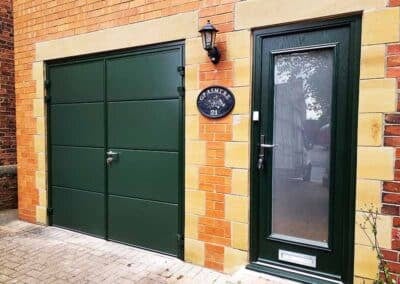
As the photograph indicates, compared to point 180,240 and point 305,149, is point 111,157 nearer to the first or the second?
point 180,240

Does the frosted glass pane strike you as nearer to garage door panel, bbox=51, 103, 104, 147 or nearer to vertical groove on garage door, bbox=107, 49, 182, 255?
vertical groove on garage door, bbox=107, 49, 182, 255

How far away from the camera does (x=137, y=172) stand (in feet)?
12.4

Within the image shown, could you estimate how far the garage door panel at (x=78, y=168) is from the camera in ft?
13.5

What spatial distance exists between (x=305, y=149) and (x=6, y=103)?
194 inches

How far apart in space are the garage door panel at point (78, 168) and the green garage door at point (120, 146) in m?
0.01

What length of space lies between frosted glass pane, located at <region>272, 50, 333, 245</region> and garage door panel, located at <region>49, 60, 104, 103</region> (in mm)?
2219

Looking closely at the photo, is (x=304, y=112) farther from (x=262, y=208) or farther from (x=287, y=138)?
(x=262, y=208)

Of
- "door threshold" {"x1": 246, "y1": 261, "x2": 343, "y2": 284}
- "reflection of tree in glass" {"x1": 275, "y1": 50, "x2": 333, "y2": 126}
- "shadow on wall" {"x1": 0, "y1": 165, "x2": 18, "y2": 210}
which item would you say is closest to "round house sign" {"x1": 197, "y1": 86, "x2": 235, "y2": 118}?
"reflection of tree in glass" {"x1": 275, "y1": 50, "x2": 333, "y2": 126}

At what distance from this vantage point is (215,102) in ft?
10.4

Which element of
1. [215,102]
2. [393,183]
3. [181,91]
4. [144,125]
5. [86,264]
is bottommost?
[86,264]

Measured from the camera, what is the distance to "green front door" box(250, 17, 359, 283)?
263 cm

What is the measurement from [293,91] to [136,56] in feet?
5.90

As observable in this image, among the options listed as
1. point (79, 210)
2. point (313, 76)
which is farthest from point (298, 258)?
point (79, 210)

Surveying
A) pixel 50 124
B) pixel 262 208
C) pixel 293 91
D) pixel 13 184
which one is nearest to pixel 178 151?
pixel 262 208
